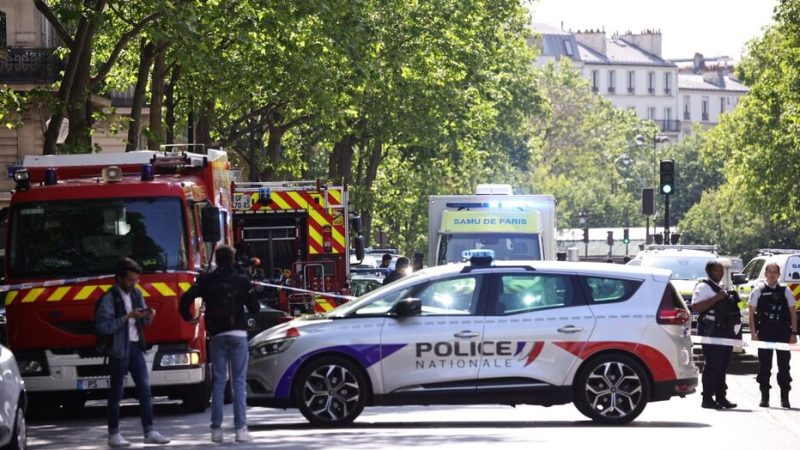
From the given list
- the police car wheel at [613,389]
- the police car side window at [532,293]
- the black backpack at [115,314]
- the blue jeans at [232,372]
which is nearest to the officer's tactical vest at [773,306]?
the police car wheel at [613,389]

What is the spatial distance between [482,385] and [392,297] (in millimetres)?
1187

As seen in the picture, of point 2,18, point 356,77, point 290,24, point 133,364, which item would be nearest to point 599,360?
point 133,364

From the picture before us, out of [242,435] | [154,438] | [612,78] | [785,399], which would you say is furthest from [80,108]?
[612,78]

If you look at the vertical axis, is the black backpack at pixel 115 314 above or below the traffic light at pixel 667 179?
below

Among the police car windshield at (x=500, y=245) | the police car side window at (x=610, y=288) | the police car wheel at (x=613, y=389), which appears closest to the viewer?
the police car wheel at (x=613, y=389)

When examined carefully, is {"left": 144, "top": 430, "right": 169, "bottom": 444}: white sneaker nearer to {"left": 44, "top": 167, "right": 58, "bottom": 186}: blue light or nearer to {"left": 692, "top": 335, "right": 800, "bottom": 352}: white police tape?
{"left": 44, "top": 167, "right": 58, "bottom": 186}: blue light

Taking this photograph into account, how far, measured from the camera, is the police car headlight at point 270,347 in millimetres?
18797

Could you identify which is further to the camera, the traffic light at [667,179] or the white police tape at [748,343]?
the traffic light at [667,179]

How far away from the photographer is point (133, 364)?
17609 millimetres

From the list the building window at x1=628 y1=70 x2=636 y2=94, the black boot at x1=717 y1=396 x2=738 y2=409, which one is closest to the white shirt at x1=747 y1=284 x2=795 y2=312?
the black boot at x1=717 y1=396 x2=738 y2=409

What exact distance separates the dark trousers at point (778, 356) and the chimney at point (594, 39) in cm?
17390

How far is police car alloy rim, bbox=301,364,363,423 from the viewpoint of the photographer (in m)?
18.6

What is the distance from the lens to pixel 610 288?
19.0 m

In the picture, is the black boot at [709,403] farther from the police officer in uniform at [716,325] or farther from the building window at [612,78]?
the building window at [612,78]
